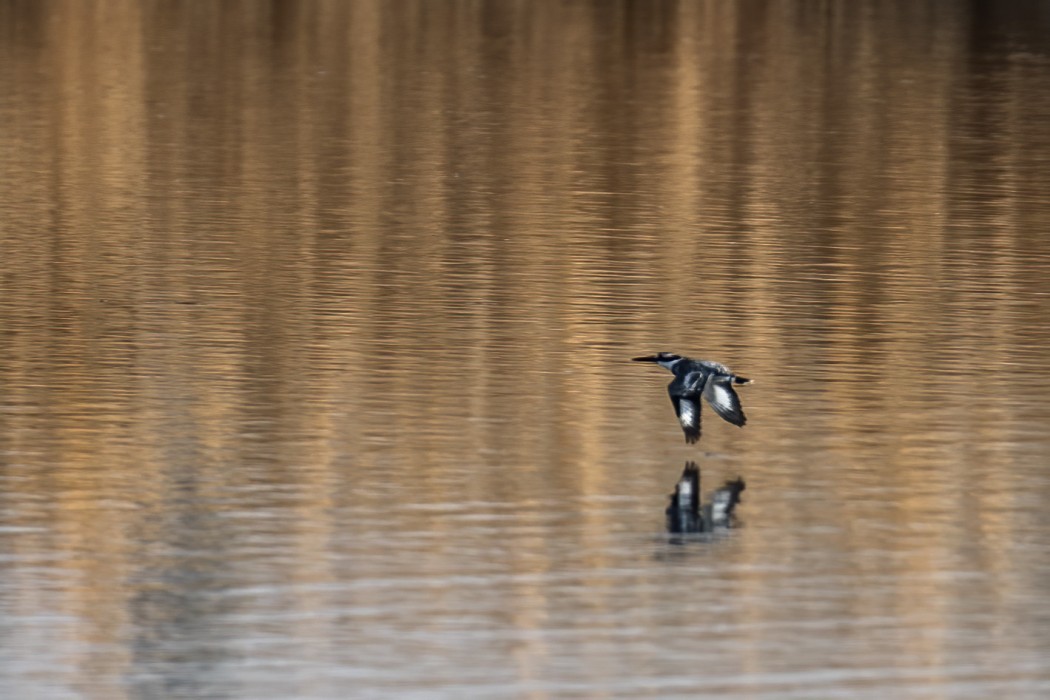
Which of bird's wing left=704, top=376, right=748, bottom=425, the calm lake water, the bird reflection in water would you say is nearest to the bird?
bird's wing left=704, top=376, right=748, bottom=425

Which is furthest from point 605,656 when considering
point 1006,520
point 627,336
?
point 627,336

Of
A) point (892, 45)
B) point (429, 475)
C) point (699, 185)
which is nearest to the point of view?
point (429, 475)

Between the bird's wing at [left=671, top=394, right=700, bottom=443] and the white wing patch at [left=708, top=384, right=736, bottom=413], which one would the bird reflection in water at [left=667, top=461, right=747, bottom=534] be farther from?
the white wing patch at [left=708, top=384, right=736, bottom=413]

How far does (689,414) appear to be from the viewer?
1625 centimetres

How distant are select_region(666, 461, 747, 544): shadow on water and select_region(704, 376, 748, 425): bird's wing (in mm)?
574

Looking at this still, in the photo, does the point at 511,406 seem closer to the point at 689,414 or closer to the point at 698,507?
the point at 689,414

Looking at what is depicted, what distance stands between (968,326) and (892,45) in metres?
40.2

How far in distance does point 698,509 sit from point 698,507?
0.13ft

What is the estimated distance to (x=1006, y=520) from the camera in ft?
48.9

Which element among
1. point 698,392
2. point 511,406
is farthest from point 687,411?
point 511,406

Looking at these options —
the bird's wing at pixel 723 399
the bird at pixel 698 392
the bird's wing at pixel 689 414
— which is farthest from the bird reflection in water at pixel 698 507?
the bird's wing at pixel 723 399

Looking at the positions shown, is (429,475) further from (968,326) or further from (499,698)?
(968,326)

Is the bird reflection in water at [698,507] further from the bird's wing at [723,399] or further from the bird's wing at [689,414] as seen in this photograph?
the bird's wing at [723,399]

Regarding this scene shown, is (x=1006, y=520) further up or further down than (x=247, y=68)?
further down
